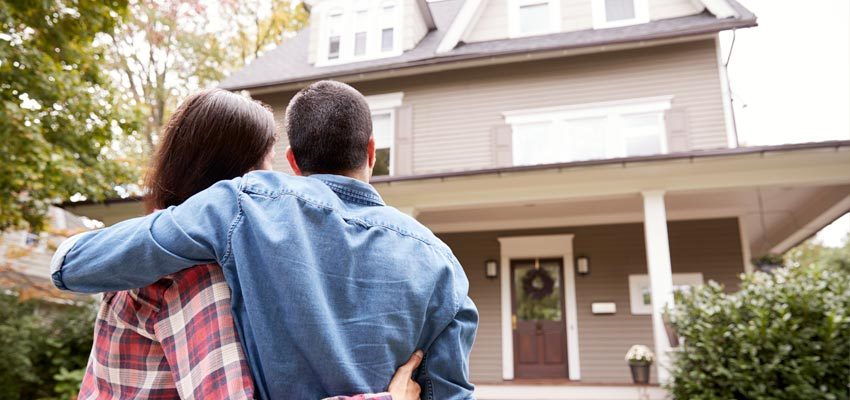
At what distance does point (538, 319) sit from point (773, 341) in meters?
4.22

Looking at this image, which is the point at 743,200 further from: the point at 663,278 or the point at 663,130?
the point at 663,278

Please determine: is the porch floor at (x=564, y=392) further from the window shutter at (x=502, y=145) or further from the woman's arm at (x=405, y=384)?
the woman's arm at (x=405, y=384)

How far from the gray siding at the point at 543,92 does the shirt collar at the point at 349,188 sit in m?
7.75

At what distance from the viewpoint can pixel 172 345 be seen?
1045 millimetres

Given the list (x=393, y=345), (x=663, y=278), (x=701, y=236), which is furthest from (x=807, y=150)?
(x=393, y=345)

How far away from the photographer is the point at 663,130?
870 cm

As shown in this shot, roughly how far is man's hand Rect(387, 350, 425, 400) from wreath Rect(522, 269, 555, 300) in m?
8.56

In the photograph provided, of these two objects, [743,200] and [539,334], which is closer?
[743,200]

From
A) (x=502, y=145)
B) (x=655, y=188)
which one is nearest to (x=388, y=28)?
(x=502, y=145)

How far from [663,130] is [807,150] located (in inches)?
99.1

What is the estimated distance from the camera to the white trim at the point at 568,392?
7.04m

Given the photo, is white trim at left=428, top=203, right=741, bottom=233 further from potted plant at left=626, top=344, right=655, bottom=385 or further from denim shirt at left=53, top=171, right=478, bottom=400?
denim shirt at left=53, top=171, right=478, bottom=400

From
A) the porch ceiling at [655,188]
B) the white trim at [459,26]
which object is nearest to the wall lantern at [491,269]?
the porch ceiling at [655,188]

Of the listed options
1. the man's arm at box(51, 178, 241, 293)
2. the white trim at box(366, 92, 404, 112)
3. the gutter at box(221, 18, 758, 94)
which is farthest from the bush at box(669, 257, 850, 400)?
the white trim at box(366, 92, 404, 112)
